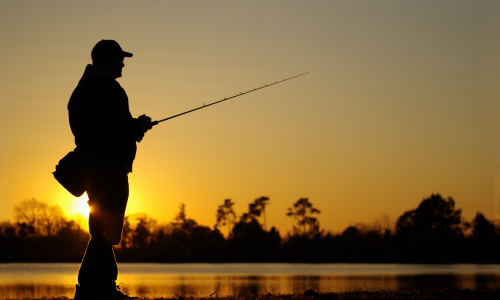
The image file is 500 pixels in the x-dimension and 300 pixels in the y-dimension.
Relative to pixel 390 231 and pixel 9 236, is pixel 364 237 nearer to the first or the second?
pixel 390 231

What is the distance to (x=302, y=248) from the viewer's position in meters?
74.9

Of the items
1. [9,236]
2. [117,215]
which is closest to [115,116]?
[117,215]

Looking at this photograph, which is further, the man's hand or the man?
the man's hand

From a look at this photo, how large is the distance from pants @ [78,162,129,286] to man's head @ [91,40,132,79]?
3.42ft

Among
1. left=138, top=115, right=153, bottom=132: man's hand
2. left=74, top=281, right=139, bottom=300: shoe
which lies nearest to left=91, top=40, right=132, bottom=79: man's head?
left=138, top=115, right=153, bottom=132: man's hand

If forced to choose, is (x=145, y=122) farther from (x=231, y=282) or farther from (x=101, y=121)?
(x=231, y=282)

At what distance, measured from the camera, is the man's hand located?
19.0 ft

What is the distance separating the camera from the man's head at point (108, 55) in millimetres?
5879

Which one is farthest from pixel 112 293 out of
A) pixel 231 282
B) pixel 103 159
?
pixel 231 282

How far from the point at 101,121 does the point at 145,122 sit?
18.7 inches

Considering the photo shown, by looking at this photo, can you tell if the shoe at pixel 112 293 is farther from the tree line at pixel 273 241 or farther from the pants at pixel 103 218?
the tree line at pixel 273 241

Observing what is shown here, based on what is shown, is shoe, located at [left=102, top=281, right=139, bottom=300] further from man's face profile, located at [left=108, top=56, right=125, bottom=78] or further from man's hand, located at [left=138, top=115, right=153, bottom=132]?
man's face profile, located at [left=108, top=56, right=125, bottom=78]

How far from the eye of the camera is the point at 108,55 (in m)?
5.89

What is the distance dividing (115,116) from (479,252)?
68.0 m
